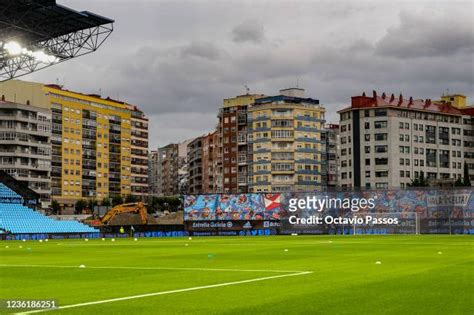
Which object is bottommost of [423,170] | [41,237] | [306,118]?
[41,237]

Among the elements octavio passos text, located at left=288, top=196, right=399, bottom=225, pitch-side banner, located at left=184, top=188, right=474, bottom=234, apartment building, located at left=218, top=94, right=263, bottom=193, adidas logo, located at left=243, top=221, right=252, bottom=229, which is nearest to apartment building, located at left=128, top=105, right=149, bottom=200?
apartment building, located at left=218, top=94, right=263, bottom=193

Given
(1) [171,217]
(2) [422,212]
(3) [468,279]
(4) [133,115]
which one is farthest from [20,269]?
(4) [133,115]

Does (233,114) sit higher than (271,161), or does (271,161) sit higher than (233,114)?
(233,114)

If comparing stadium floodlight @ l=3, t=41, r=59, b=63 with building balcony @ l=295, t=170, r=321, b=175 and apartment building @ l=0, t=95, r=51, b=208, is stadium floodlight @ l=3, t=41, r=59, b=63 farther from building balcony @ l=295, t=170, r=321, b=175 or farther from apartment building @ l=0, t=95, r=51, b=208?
building balcony @ l=295, t=170, r=321, b=175

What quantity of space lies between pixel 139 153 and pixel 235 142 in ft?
94.5

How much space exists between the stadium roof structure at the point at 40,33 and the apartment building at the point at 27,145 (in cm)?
9302

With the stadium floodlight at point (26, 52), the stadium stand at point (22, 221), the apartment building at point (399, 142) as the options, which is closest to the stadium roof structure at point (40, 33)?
the stadium floodlight at point (26, 52)

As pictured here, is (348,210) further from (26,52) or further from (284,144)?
(284,144)

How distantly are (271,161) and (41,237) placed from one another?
312 ft

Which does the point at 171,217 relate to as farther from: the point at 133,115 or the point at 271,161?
the point at 133,115

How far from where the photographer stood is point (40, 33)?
48156 mm

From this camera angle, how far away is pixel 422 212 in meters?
81.2

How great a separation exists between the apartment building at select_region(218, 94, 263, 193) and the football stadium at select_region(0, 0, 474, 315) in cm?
44

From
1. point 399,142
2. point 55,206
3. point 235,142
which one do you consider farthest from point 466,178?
point 55,206
